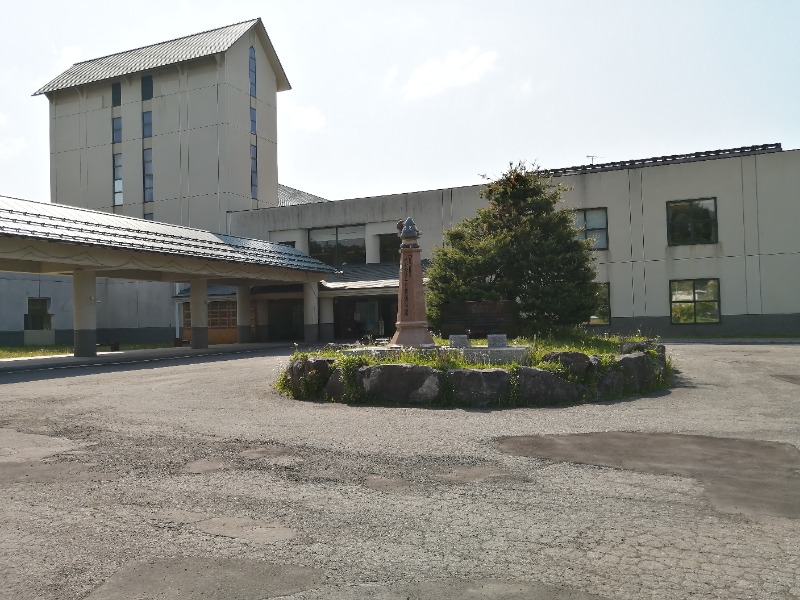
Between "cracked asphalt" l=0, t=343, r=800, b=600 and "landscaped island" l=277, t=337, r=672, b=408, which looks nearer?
"cracked asphalt" l=0, t=343, r=800, b=600

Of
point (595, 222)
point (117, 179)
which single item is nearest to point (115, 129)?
point (117, 179)

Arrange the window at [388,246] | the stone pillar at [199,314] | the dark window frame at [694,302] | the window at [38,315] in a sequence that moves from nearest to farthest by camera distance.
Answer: the dark window frame at [694,302], the stone pillar at [199,314], the window at [38,315], the window at [388,246]

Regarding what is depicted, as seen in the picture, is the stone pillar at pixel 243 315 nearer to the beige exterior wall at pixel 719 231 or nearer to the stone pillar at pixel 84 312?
the stone pillar at pixel 84 312

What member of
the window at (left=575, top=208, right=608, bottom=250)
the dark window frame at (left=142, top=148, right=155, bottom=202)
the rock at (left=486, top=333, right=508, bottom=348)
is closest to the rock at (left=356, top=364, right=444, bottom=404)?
the rock at (left=486, top=333, right=508, bottom=348)

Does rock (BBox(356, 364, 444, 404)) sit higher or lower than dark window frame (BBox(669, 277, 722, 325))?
lower

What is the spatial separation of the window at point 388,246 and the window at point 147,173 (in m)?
16.3

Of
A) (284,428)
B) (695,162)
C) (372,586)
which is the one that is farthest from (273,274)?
(372,586)

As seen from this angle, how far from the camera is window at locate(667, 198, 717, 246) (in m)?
30.8

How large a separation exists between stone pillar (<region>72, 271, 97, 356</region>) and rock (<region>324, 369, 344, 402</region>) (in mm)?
17158

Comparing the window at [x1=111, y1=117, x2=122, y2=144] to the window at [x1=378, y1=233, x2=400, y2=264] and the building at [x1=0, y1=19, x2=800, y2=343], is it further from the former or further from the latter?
the window at [x1=378, y1=233, x2=400, y2=264]

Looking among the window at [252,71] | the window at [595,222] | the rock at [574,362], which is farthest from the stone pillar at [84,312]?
the window at [252,71]

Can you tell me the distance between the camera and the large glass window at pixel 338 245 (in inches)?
1537

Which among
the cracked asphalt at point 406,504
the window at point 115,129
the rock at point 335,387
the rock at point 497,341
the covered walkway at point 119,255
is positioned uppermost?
the window at point 115,129

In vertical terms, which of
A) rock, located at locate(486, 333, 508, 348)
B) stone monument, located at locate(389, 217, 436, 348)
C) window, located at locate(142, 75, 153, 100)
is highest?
window, located at locate(142, 75, 153, 100)
